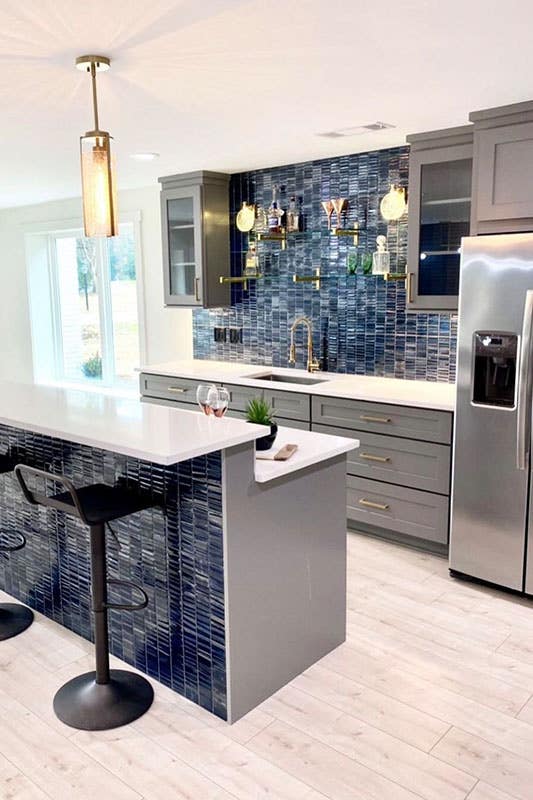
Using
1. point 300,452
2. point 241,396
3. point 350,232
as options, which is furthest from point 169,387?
point 300,452

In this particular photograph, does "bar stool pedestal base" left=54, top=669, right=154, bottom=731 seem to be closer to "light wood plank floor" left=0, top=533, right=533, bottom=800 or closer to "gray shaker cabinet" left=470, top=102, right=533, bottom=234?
"light wood plank floor" left=0, top=533, right=533, bottom=800

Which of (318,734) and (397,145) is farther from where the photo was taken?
(397,145)

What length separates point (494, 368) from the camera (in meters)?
3.12

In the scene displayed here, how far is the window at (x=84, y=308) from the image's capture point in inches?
246

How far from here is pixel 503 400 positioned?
3.12 meters

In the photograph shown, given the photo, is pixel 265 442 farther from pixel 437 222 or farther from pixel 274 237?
pixel 274 237

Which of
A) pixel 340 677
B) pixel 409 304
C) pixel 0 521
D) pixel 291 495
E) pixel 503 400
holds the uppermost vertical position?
pixel 409 304

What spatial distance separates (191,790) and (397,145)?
3573 mm

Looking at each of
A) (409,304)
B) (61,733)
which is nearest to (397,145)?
(409,304)

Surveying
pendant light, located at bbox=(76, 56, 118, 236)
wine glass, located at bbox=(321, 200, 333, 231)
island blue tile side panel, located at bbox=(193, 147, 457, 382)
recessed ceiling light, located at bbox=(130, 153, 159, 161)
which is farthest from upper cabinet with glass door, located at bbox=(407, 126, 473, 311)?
pendant light, located at bbox=(76, 56, 118, 236)

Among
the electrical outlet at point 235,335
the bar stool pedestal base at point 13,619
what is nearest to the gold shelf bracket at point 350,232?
the electrical outlet at point 235,335

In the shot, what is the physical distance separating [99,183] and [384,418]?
208 centimetres

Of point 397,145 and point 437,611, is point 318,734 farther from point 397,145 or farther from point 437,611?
point 397,145

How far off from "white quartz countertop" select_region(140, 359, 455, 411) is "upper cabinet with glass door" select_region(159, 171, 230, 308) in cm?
50
